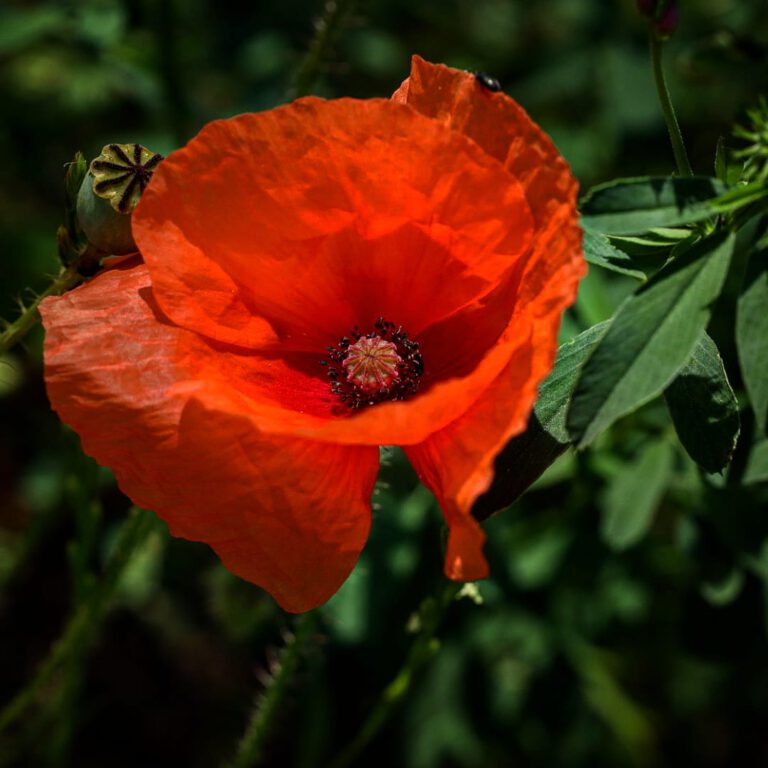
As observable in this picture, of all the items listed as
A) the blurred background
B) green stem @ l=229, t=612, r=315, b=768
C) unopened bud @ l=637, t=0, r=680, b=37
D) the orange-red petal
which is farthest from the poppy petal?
green stem @ l=229, t=612, r=315, b=768

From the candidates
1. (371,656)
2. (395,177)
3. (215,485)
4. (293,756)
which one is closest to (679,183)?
(395,177)

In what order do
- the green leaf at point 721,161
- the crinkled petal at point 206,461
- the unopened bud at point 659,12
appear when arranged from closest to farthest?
the crinkled petal at point 206,461
the green leaf at point 721,161
the unopened bud at point 659,12

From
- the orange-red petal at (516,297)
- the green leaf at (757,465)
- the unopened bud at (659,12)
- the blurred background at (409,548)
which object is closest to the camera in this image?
the orange-red petal at (516,297)

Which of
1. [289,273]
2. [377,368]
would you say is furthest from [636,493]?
[289,273]

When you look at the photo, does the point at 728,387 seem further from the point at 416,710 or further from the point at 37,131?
the point at 37,131

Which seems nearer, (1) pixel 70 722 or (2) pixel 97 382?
(2) pixel 97 382

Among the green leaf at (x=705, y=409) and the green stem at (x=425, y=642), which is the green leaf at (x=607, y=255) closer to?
the green leaf at (x=705, y=409)

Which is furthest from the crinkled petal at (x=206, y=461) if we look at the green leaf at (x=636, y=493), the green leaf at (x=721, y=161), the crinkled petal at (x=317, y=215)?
the green leaf at (x=636, y=493)
